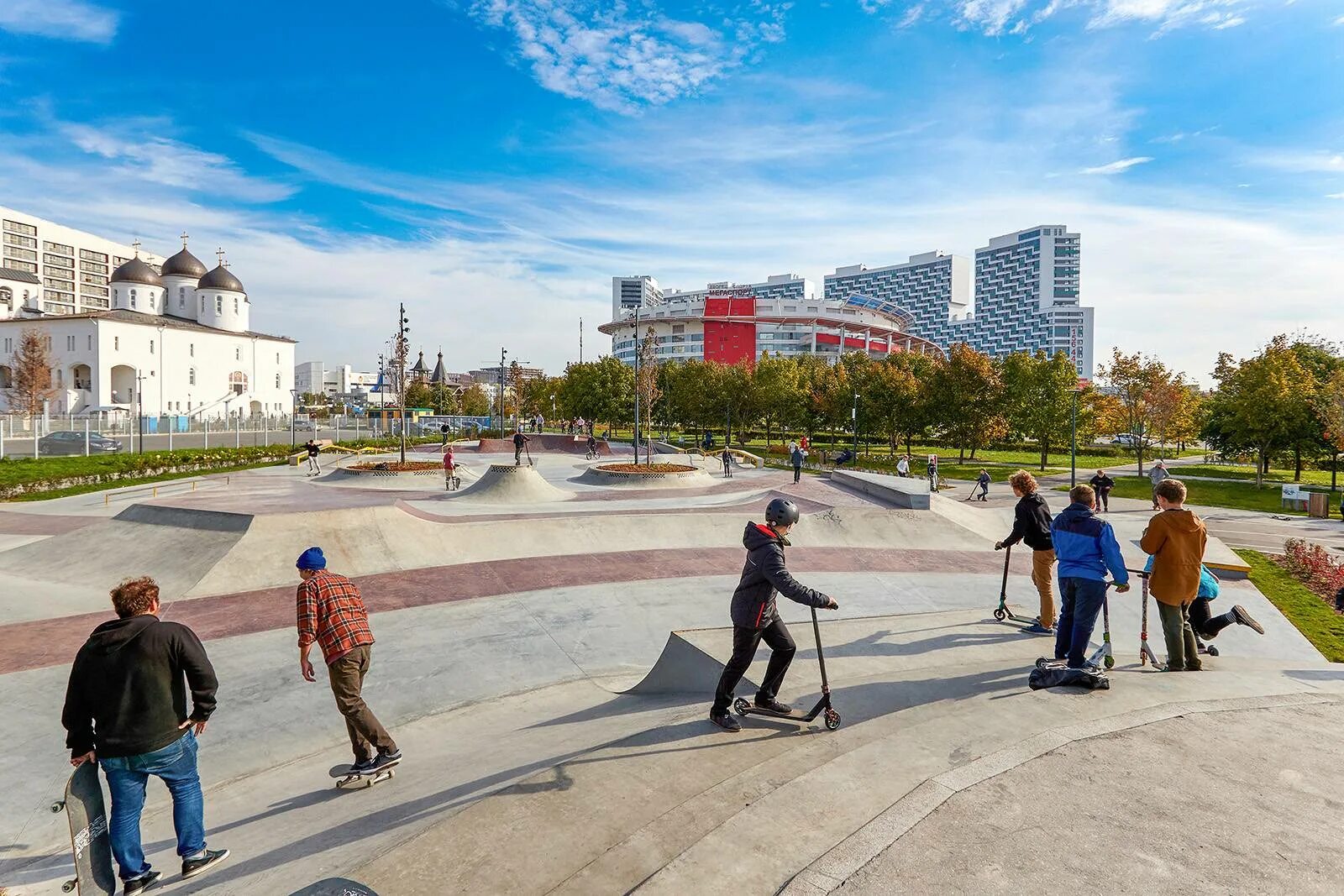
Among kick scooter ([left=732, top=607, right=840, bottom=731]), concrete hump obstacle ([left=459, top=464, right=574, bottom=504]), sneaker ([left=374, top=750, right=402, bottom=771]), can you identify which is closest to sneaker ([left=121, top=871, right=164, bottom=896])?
sneaker ([left=374, top=750, right=402, bottom=771])

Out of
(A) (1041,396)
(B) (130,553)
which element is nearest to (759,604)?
(B) (130,553)

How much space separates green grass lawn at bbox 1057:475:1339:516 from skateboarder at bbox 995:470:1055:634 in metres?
20.0

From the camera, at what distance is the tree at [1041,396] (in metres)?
42.2

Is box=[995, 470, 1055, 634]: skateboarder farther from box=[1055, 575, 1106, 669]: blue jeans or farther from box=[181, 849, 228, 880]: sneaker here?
box=[181, 849, 228, 880]: sneaker

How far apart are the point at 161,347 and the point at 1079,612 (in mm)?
79649

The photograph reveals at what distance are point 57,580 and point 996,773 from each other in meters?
14.5

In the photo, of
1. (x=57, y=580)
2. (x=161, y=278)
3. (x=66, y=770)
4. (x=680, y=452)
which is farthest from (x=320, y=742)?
(x=161, y=278)

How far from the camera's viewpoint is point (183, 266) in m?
74.7

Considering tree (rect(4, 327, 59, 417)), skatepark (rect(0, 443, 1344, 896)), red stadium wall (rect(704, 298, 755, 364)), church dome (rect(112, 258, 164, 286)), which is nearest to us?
skatepark (rect(0, 443, 1344, 896))

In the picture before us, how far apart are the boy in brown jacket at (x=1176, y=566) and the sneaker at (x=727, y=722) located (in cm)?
391

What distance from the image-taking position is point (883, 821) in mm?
3230

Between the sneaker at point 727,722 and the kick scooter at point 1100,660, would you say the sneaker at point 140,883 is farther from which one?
the kick scooter at point 1100,660

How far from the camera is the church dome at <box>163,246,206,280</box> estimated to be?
244ft

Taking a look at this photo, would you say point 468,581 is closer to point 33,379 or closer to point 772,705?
point 772,705
